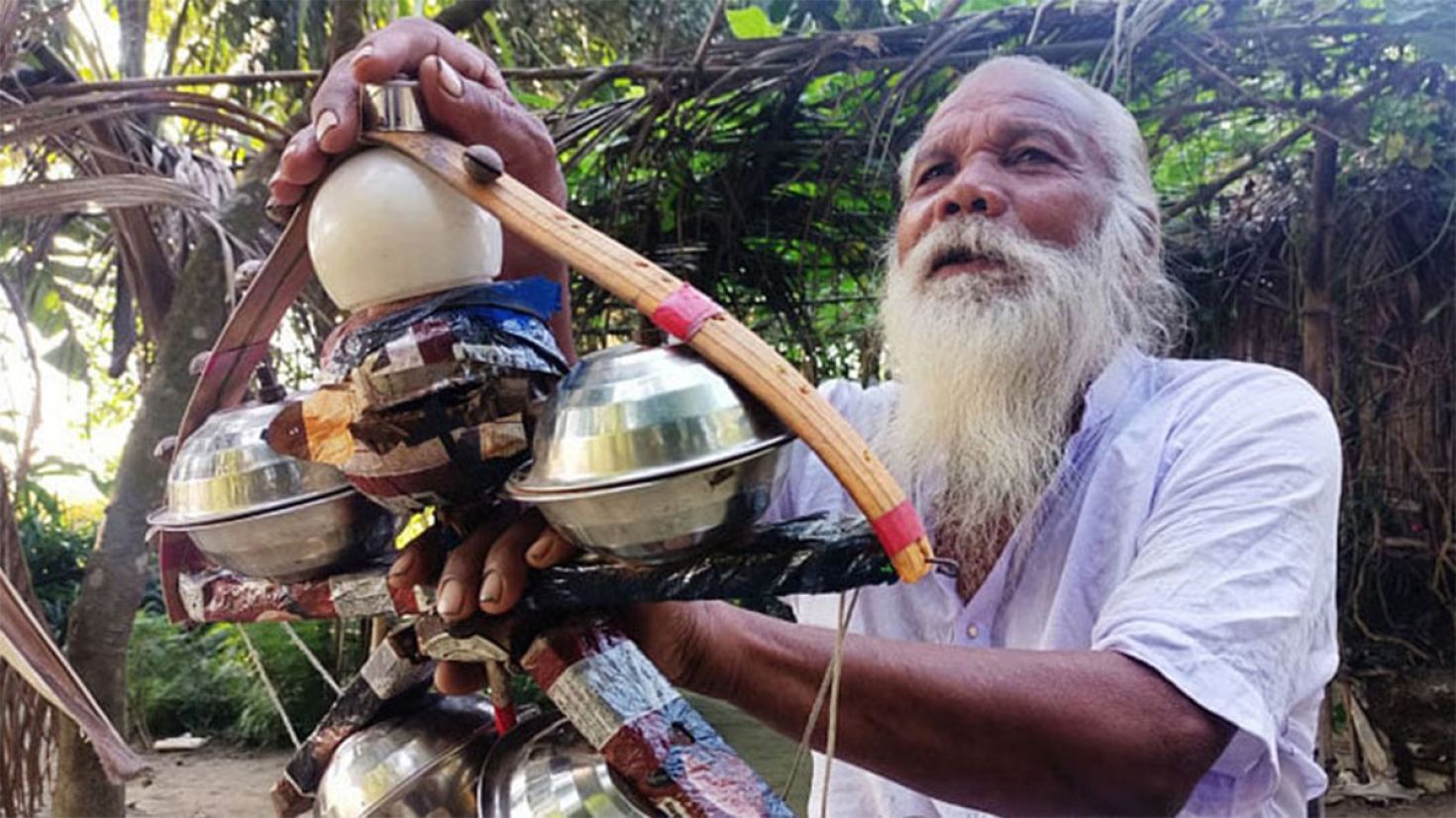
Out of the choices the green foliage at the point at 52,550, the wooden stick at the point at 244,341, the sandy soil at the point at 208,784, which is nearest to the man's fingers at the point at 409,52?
the wooden stick at the point at 244,341

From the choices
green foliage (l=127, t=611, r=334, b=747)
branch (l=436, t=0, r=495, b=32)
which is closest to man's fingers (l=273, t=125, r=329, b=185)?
branch (l=436, t=0, r=495, b=32)

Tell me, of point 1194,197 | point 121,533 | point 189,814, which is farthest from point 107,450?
point 1194,197

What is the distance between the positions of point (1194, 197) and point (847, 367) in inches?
50.2

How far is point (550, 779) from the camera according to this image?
2.27 ft

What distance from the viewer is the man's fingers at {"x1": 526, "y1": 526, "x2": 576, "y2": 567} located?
653 millimetres

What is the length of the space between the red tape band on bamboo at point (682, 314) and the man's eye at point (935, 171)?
3.13ft

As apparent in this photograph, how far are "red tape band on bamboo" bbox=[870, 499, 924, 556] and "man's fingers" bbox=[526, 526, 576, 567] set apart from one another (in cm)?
20

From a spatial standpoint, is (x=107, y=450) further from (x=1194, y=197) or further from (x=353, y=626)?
(x=1194, y=197)

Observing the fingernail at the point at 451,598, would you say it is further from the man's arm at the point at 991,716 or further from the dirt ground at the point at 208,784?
the dirt ground at the point at 208,784

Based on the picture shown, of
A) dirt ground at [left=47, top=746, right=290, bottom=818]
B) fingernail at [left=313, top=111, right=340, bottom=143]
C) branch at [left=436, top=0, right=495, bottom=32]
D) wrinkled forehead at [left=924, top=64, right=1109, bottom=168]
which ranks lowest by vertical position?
dirt ground at [left=47, top=746, right=290, bottom=818]

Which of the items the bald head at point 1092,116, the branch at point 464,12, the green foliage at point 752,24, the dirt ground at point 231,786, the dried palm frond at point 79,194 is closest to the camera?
the bald head at point 1092,116

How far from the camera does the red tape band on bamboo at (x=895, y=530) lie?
21.8 inches

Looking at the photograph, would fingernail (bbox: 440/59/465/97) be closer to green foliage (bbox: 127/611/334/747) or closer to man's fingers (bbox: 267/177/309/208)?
man's fingers (bbox: 267/177/309/208)

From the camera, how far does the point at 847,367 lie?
3.85 metres
